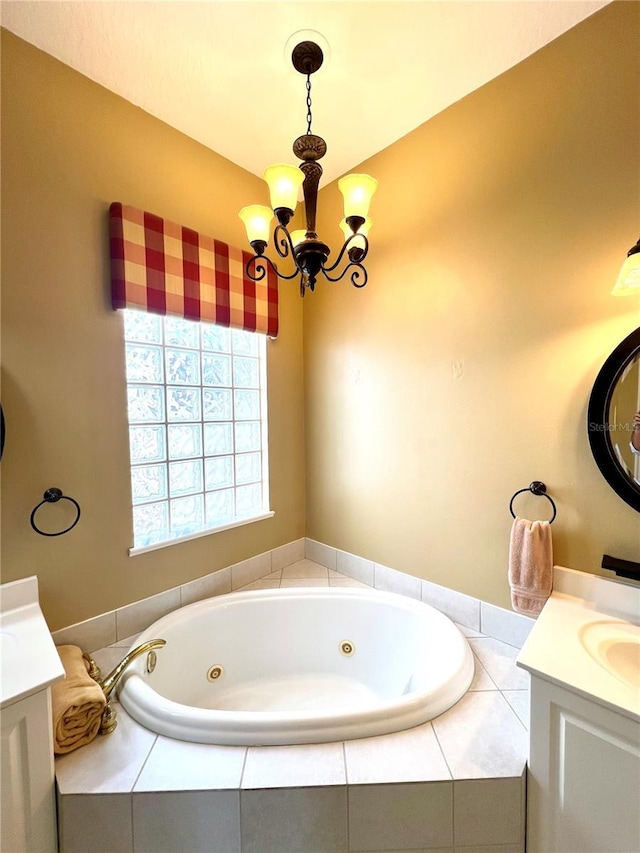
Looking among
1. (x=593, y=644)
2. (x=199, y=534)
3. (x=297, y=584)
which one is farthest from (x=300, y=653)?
(x=593, y=644)

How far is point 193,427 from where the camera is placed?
6.47 ft

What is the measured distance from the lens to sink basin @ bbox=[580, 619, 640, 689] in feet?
3.55

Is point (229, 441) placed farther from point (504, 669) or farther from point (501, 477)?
point (504, 669)

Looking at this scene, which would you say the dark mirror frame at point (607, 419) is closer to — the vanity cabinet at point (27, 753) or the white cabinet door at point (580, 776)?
the white cabinet door at point (580, 776)

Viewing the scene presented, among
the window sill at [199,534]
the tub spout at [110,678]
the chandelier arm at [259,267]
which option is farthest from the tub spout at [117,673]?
the chandelier arm at [259,267]

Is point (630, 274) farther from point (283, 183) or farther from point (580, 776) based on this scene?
point (580, 776)

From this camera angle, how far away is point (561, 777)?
969mm

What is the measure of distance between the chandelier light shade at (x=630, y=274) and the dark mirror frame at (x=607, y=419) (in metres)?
0.15

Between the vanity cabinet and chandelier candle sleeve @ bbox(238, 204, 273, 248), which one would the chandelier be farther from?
the vanity cabinet

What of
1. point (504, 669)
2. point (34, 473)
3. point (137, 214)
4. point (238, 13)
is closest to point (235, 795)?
point (504, 669)

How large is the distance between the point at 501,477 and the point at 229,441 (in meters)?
1.51

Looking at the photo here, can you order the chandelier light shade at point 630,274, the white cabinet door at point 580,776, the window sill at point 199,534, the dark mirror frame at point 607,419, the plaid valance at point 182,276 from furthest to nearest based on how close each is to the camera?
the window sill at point 199,534
the plaid valance at point 182,276
the dark mirror frame at point 607,419
the chandelier light shade at point 630,274
the white cabinet door at point 580,776

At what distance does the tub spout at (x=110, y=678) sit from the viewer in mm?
1180

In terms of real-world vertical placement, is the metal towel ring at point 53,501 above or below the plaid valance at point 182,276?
below
